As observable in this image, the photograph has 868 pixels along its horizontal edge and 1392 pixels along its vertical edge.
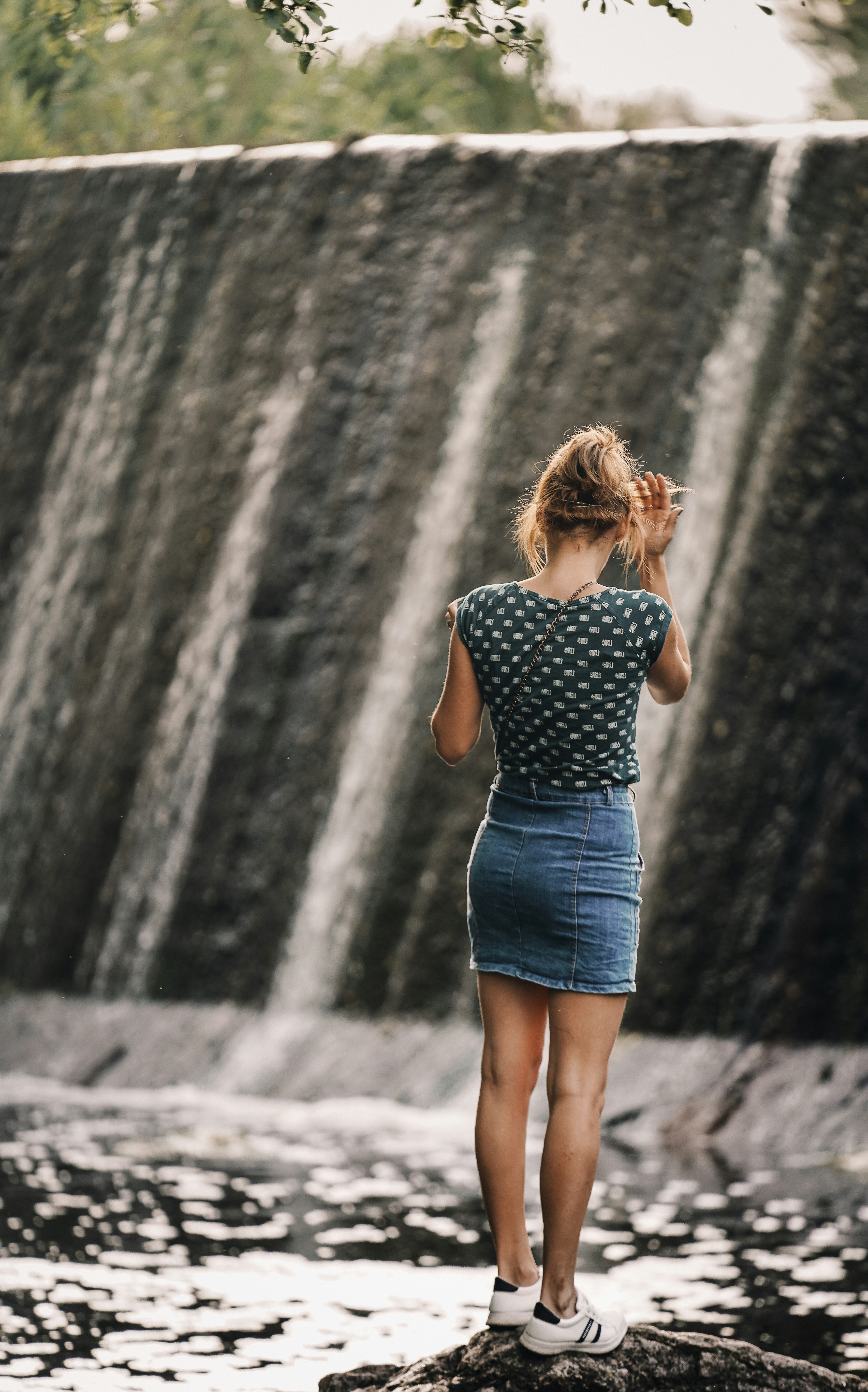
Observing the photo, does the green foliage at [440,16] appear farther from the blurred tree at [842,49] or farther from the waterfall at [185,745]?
the blurred tree at [842,49]

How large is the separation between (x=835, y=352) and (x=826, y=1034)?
10.4 feet

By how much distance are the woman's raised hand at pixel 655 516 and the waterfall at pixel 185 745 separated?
224 inches

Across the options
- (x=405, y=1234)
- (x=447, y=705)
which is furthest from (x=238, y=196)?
(x=447, y=705)

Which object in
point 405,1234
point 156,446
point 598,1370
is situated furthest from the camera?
point 156,446

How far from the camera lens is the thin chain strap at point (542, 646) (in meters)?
2.86

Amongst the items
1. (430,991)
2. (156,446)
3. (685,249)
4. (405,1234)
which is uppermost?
(685,249)

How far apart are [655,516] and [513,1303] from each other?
144 centimetres

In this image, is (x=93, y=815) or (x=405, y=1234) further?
(x=93, y=815)

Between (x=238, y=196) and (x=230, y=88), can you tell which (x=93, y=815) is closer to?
(x=238, y=196)

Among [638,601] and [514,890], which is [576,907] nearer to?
[514,890]

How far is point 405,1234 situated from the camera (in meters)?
4.93

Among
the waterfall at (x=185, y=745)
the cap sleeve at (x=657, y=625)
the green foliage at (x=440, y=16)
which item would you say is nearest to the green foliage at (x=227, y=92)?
the waterfall at (x=185, y=745)

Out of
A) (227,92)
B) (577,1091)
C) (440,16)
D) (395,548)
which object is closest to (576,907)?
(577,1091)

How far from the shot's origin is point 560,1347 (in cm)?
287
